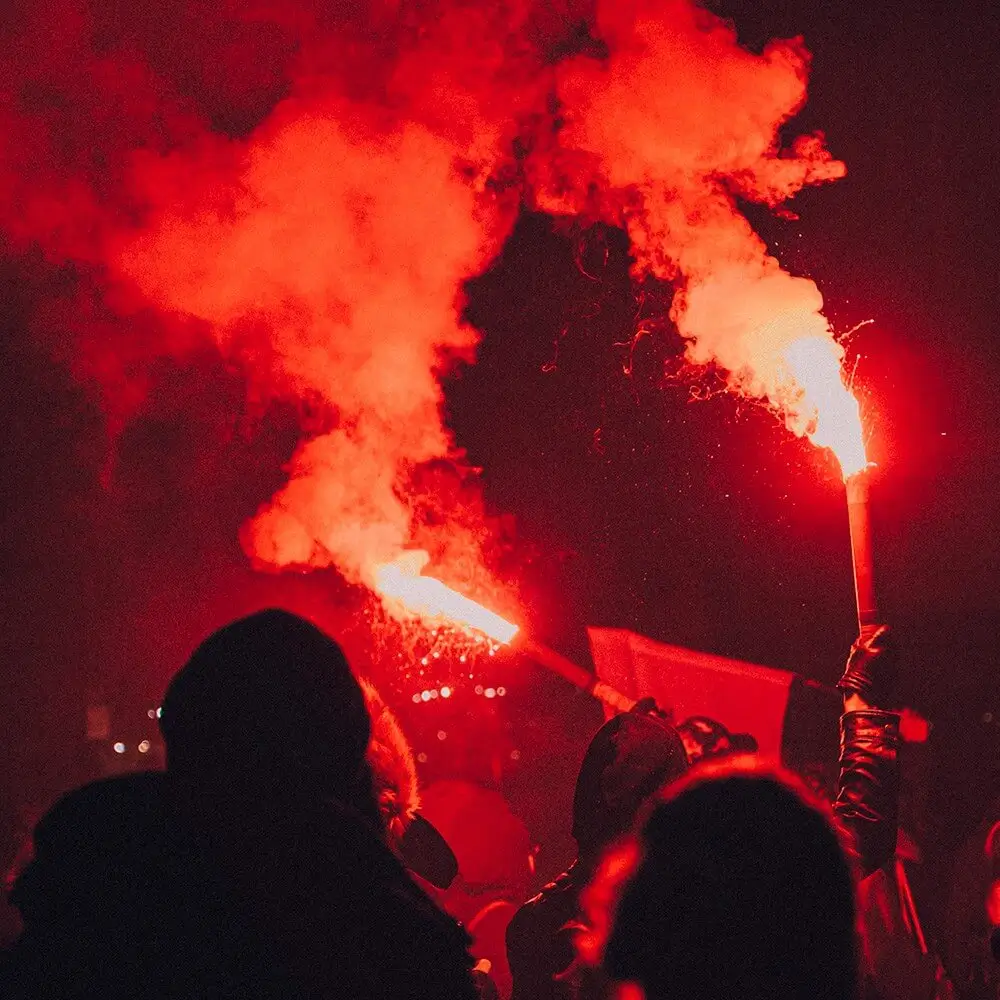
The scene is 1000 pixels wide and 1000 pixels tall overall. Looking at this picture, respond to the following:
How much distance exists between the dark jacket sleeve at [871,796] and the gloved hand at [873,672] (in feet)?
0.42

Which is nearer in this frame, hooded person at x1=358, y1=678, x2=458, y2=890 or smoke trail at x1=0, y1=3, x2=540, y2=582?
A: hooded person at x1=358, y1=678, x2=458, y2=890

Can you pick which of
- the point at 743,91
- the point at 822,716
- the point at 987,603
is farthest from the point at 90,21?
the point at 987,603

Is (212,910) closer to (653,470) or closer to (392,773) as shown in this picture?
(392,773)

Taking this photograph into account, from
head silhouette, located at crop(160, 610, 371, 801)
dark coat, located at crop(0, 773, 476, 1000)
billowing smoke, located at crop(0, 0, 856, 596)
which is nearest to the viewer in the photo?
dark coat, located at crop(0, 773, 476, 1000)

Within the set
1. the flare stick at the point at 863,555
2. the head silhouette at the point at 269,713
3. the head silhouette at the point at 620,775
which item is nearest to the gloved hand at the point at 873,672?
the flare stick at the point at 863,555

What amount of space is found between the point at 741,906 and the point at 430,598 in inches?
165

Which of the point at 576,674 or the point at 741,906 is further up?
the point at 741,906

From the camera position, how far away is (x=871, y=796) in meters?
2.72

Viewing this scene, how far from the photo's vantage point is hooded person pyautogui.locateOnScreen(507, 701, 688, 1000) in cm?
279

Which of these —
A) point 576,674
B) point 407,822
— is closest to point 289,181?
point 576,674

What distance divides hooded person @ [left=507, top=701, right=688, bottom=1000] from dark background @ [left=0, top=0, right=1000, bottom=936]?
3.39 meters

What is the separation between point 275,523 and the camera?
6.82 meters

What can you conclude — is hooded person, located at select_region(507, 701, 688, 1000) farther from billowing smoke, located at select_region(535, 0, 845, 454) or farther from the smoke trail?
the smoke trail

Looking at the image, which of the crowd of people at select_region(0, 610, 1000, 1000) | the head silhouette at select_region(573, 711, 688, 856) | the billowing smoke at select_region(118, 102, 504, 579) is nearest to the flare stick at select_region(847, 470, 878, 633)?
the head silhouette at select_region(573, 711, 688, 856)
